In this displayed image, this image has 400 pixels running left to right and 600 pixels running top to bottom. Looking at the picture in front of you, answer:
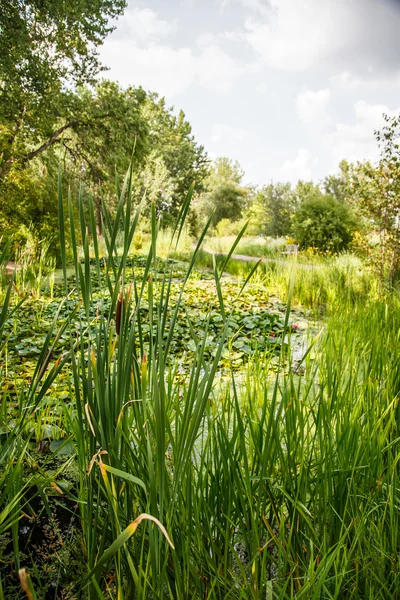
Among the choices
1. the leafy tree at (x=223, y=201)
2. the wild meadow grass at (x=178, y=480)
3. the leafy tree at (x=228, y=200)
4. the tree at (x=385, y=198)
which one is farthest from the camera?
the leafy tree at (x=228, y=200)

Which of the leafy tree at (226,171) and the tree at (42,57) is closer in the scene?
the tree at (42,57)

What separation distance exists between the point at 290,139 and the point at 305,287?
1624 inches

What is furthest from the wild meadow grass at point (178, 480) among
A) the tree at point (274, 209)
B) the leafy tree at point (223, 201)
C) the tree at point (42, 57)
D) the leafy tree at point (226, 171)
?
the leafy tree at point (226, 171)

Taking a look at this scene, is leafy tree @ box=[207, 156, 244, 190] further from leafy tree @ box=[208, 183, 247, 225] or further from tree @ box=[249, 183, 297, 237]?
tree @ box=[249, 183, 297, 237]

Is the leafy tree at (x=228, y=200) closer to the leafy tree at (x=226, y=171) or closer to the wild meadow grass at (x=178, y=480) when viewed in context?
the leafy tree at (x=226, y=171)

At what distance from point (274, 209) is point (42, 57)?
45.4 ft

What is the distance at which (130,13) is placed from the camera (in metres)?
17.0

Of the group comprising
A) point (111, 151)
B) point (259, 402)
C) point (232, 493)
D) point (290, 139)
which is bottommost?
point (259, 402)

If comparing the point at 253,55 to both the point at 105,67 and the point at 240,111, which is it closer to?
the point at 105,67

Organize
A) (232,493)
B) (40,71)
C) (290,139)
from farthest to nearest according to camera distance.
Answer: (290,139), (40,71), (232,493)

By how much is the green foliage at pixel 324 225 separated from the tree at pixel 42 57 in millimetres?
7003

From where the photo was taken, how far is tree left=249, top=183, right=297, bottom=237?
20250 mm

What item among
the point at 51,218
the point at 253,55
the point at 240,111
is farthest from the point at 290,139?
the point at 51,218

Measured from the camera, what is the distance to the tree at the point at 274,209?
2025cm
